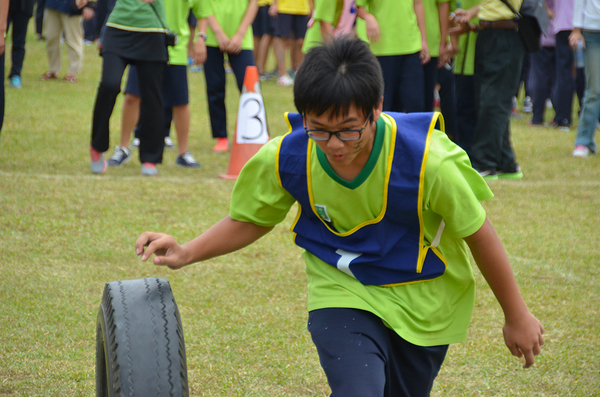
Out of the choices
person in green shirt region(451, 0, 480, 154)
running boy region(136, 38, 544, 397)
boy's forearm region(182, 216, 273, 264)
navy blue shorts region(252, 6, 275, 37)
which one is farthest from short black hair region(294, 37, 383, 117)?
navy blue shorts region(252, 6, 275, 37)

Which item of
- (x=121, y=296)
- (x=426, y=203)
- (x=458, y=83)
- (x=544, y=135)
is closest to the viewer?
(x=121, y=296)

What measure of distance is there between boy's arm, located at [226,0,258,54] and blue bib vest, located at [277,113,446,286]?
14.7ft

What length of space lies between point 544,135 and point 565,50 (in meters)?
1.18

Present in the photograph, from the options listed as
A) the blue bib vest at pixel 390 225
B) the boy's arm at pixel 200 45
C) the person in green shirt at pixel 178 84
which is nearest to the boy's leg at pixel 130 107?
the person in green shirt at pixel 178 84

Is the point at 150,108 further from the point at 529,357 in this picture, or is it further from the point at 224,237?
the point at 529,357

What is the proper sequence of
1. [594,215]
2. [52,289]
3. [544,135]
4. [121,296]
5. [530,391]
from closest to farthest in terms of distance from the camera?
[121,296], [530,391], [52,289], [594,215], [544,135]

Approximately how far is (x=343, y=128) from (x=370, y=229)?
0.33 metres

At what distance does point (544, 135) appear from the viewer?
27.3 feet

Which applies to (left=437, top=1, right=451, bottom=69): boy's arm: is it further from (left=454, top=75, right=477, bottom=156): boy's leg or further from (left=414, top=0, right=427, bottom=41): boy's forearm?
(left=454, top=75, right=477, bottom=156): boy's leg

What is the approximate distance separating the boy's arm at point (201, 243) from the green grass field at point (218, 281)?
28.8 inches

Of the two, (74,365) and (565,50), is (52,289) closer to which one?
(74,365)

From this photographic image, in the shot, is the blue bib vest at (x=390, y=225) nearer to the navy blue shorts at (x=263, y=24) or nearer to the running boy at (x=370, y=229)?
the running boy at (x=370, y=229)

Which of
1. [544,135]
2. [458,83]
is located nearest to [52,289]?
[458,83]

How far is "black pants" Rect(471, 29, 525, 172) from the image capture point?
568cm
